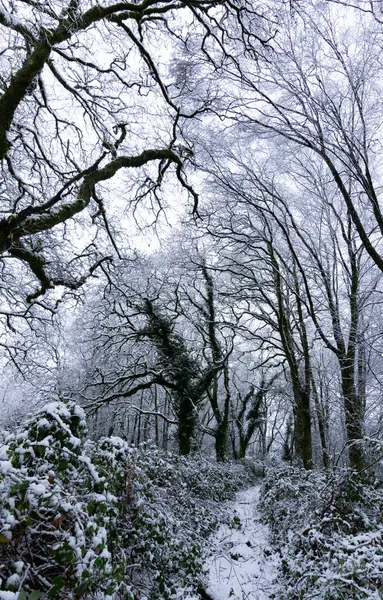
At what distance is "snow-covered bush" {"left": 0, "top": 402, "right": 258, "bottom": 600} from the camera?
199 cm

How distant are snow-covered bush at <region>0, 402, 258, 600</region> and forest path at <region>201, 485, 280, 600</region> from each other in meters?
0.46

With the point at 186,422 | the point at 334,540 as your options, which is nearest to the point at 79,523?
the point at 334,540

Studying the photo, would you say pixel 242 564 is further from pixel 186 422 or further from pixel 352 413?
pixel 186 422

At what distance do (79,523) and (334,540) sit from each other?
2707mm

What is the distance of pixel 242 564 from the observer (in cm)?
523

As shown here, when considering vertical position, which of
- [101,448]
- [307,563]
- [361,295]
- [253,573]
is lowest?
[253,573]

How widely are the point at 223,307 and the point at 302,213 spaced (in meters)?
6.29

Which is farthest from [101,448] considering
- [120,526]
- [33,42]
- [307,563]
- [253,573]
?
[33,42]

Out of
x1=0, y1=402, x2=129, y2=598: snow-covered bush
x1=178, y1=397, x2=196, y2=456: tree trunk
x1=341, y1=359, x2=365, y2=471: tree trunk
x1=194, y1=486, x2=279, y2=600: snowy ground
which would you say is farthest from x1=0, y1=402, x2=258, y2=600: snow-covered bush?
x1=178, y1=397, x2=196, y2=456: tree trunk

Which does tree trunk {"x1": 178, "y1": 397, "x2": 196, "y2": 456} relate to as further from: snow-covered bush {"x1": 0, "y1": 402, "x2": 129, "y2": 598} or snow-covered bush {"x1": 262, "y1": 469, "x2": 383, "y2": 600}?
snow-covered bush {"x1": 0, "y1": 402, "x2": 129, "y2": 598}

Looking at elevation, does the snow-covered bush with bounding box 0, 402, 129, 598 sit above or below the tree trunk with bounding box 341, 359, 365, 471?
below

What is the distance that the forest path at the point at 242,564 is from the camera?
13.9 feet

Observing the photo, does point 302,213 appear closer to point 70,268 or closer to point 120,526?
point 70,268

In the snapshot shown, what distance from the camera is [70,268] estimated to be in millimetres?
7301
